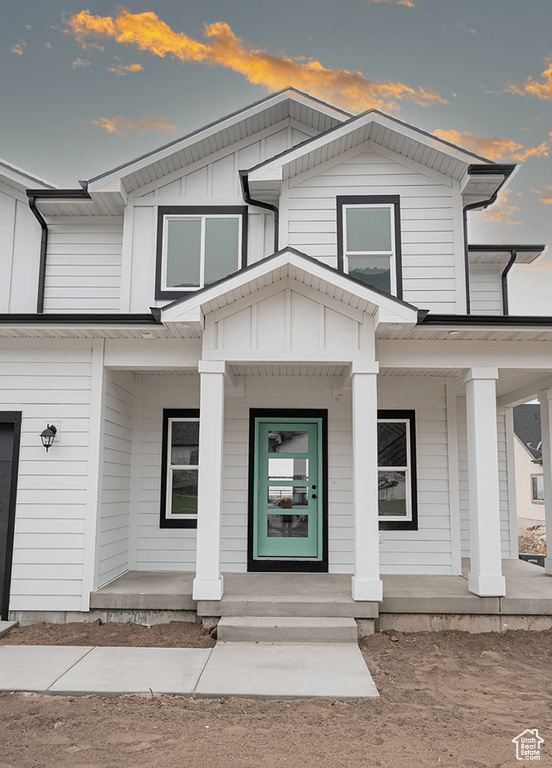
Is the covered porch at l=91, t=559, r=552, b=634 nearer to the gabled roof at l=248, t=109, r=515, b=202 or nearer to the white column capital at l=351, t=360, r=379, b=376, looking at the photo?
the white column capital at l=351, t=360, r=379, b=376

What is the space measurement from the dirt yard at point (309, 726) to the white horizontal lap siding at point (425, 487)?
2575 mm

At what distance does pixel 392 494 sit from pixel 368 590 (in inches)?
92.0

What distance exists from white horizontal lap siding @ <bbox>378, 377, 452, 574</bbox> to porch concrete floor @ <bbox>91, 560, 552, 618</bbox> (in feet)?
1.92

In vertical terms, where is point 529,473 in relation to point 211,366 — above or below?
below

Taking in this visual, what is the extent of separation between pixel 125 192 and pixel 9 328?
2.49m

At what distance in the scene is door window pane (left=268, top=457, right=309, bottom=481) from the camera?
8023 millimetres

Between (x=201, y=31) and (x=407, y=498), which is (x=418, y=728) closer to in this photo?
(x=407, y=498)

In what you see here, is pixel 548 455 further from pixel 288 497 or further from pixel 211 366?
pixel 211 366

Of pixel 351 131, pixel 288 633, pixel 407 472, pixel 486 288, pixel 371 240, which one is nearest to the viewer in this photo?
pixel 288 633

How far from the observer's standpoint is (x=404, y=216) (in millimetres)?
7297

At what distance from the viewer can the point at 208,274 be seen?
7.42m

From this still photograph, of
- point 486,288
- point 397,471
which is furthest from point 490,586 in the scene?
point 486,288

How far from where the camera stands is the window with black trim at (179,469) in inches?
311

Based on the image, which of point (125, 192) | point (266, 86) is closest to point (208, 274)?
point (125, 192)
